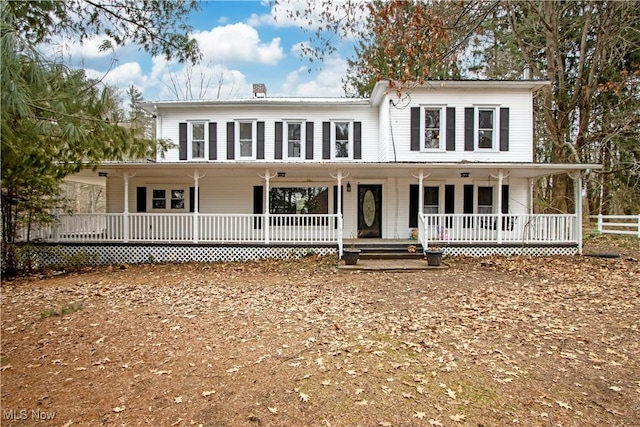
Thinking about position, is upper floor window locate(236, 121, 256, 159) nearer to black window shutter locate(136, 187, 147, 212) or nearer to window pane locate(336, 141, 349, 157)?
window pane locate(336, 141, 349, 157)

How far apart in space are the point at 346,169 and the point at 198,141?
6601 millimetres

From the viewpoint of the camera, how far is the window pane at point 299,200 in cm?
1520

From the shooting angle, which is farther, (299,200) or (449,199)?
(299,200)

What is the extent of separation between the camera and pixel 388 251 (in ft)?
42.0

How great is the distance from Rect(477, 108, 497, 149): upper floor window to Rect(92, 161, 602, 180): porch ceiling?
1.17 m

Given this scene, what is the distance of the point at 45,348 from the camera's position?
541 centimetres

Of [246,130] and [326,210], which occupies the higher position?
[246,130]

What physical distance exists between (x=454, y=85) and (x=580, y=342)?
10954 mm

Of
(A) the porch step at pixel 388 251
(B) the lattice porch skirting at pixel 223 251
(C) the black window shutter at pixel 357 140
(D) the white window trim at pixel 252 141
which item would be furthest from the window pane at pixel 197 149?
(A) the porch step at pixel 388 251

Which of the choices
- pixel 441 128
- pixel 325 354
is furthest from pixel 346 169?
pixel 325 354

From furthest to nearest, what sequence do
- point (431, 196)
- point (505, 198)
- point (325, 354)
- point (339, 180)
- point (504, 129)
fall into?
point (431, 196) → point (505, 198) → point (504, 129) → point (339, 180) → point (325, 354)

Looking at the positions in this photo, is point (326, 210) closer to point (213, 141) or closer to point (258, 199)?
point (258, 199)

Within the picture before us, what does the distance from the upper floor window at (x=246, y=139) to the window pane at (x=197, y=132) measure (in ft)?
5.10

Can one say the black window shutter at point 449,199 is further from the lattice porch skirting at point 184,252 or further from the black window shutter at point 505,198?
the lattice porch skirting at point 184,252
